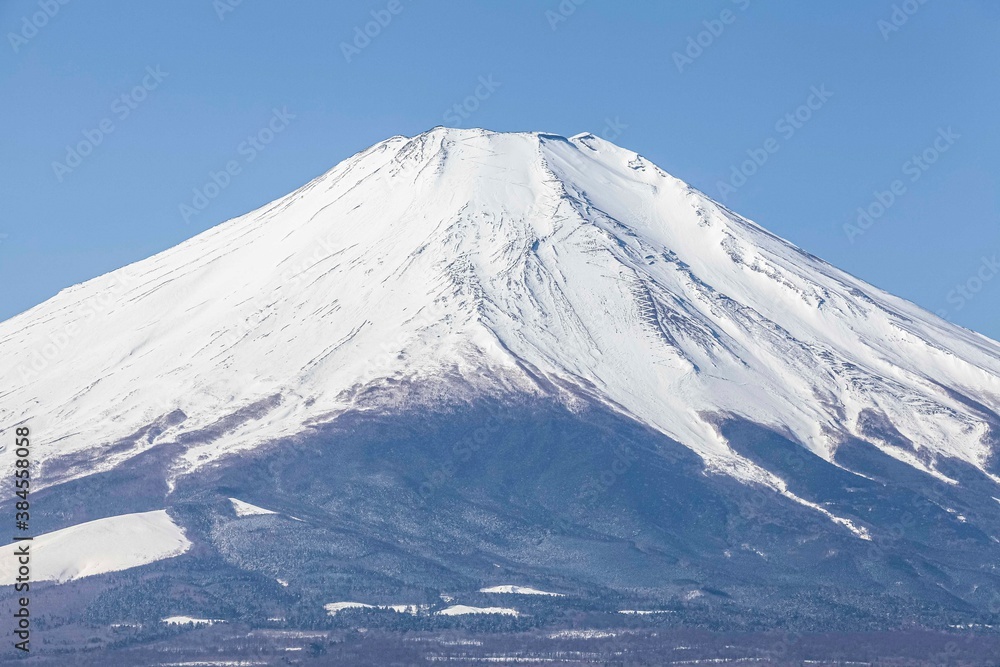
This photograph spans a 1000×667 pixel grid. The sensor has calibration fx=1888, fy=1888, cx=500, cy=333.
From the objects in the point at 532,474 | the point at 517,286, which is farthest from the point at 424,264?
the point at 532,474

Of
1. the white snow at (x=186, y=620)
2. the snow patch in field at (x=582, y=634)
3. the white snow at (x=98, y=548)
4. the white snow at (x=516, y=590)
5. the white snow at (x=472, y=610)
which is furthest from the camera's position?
the white snow at (x=516, y=590)

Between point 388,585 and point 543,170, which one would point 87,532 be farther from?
point 543,170

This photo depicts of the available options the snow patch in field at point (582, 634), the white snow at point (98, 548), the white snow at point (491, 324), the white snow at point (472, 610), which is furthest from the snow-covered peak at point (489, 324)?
the snow patch in field at point (582, 634)

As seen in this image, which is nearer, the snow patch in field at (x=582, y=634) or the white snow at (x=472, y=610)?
the snow patch in field at (x=582, y=634)

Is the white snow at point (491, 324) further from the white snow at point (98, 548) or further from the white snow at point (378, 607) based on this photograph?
the white snow at point (378, 607)

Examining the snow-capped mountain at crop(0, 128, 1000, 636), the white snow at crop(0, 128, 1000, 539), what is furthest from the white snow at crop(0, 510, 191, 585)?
the white snow at crop(0, 128, 1000, 539)

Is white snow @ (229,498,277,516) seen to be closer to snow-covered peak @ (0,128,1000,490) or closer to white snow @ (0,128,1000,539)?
white snow @ (0,128,1000,539)
